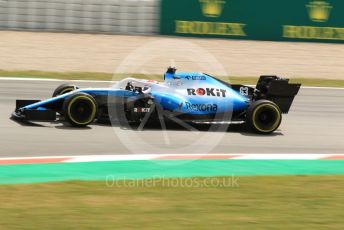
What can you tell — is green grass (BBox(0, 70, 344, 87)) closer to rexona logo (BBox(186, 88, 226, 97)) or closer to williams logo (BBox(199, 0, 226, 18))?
williams logo (BBox(199, 0, 226, 18))

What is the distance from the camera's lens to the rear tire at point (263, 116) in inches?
418

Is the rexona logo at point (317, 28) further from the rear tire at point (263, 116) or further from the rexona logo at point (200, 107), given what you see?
the rexona logo at point (200, 107)

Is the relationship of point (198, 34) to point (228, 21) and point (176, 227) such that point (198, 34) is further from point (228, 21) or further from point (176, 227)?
point (176, 227)

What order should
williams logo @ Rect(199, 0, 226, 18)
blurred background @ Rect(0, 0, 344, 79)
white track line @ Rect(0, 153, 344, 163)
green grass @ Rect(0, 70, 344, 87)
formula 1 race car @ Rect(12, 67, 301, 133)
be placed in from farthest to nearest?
williams logo @ Rect(199, 0, 226, 18) → blurred background @ Rect(0, 0, 344, 79) → green grass @ Rect(0, 70, 344, 87) → formula 1 race car @ Rect(12, 67, 301, 133) → white track line @ Rect(0, 153, 344, 163)

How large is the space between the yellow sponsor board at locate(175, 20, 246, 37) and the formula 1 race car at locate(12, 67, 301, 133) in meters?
11.6

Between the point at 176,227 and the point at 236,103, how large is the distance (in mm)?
5092

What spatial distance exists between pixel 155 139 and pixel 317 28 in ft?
45.1

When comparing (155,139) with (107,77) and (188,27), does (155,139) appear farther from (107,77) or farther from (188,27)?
(188,27)

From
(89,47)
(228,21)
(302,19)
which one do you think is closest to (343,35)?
(302,19)

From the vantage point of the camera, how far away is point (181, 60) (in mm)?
20250

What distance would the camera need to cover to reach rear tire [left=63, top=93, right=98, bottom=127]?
10.2 meters

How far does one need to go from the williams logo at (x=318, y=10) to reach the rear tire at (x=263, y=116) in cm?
1218

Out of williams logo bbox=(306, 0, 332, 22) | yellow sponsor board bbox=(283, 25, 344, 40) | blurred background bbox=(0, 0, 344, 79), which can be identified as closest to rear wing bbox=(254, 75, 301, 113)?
blurred background bbox=(0, 0, 344, 79)

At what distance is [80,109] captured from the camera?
33.8ft
